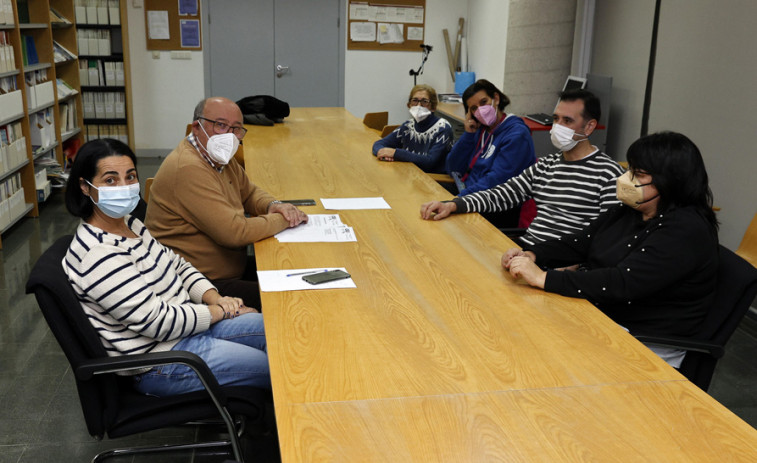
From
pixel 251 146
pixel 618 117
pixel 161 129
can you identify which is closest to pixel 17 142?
pixel 251 146

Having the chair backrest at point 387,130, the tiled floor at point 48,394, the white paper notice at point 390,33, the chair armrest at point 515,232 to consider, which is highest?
the white paper notice at point 390,33

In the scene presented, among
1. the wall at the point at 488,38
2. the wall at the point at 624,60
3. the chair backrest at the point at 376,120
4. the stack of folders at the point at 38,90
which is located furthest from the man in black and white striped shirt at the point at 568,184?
the stack of folders at the point at 38,90

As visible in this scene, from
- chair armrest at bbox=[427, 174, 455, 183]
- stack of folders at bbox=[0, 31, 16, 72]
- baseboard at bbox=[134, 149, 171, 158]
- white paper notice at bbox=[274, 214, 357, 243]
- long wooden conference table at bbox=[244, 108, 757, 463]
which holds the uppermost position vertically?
stack of folders at bbox=[0, 31, 16, 72]

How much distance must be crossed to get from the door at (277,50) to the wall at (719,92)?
4754mm

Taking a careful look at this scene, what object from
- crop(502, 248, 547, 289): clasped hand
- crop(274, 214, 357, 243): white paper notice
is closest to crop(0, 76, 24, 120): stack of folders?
crop(274, 214, 357, 243): white paper notice

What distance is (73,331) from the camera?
1939 mm

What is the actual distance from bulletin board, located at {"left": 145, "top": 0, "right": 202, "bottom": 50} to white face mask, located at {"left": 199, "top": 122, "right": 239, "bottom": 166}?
19.5ft

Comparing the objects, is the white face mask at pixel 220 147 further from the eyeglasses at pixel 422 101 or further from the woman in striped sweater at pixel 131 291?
the eyeglasses at pixel 422 101

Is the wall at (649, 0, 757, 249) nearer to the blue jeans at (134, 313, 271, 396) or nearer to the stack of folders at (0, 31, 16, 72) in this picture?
the blue jeans at (134, 313, 271, 396)

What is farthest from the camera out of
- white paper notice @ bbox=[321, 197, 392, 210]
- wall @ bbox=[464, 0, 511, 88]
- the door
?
the door

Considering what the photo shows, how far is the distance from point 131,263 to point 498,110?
257cm

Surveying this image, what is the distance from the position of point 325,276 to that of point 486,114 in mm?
2046

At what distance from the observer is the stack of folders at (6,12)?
5.07m

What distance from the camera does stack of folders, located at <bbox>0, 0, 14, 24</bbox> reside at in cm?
507
